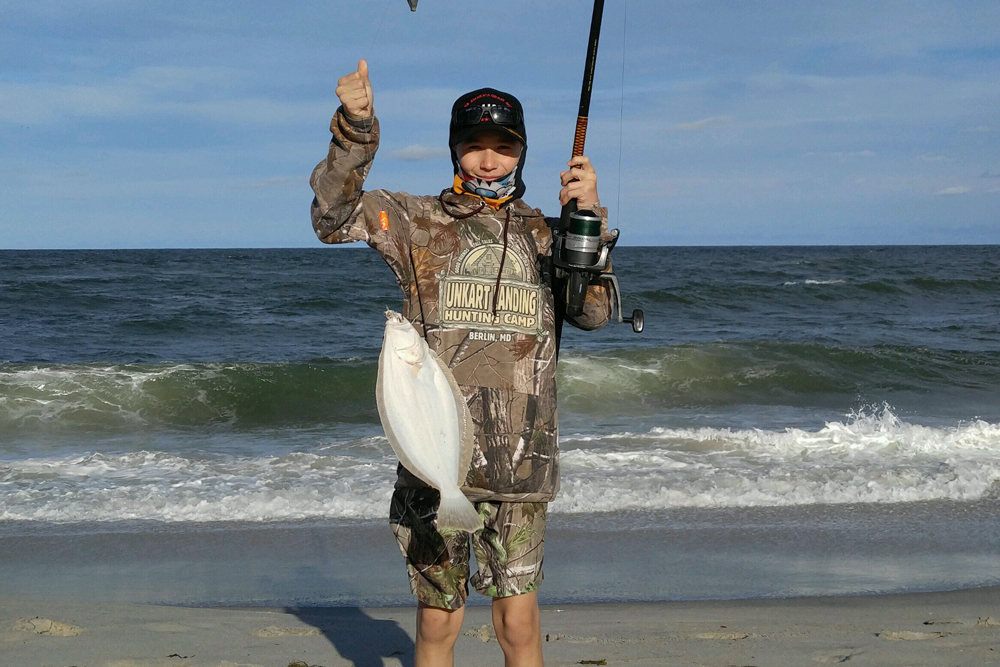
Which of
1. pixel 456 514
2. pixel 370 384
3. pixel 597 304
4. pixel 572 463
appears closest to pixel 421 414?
pixel 456 514

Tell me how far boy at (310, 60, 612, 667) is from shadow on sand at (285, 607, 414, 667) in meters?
1.25

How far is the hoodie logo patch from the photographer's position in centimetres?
261

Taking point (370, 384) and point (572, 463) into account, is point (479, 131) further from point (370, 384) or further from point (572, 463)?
point (370, 384)

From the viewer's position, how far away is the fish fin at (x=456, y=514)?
233cm

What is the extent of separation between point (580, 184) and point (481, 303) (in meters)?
0.41

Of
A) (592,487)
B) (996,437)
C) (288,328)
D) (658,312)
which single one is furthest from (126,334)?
(996,437)

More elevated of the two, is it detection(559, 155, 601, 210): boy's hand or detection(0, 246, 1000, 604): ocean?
detection(559, 155, 601, 210): boy's hand

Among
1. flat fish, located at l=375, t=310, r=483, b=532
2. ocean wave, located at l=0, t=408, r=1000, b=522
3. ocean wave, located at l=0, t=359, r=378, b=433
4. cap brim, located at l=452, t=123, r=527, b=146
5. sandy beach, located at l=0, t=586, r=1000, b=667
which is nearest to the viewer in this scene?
flat fish, located at l=375, t=310, r=483, b=532

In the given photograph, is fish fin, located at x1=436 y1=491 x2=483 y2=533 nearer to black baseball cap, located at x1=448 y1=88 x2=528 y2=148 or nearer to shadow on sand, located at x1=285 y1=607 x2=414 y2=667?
black baseball cap, located at x1=448 y1=88 x2=528 y2=148

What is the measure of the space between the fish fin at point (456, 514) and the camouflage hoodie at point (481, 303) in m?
0.20

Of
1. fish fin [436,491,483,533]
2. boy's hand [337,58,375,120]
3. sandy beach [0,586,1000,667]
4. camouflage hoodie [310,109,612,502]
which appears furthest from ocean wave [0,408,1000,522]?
boy's hand [337,58,375,120]

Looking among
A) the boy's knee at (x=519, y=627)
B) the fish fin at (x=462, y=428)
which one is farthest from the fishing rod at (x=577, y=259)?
the boy's knee at (x=519, y=627)

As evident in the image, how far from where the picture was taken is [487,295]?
Result: 8.56 ft

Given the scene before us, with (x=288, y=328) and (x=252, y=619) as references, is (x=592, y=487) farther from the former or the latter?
(x=288, y=328)
